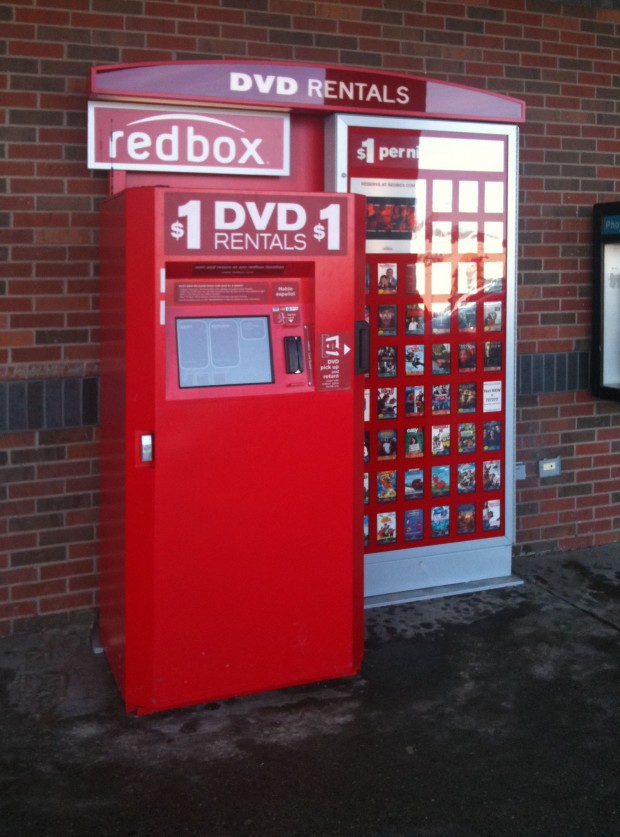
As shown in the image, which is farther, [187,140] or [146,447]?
[187,140]

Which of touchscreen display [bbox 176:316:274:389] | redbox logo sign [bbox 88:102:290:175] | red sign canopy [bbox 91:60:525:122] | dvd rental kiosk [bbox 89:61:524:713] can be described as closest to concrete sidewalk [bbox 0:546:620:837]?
dvd rental kiosk [bbox 89:61:524:713]

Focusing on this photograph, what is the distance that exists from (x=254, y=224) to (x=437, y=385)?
1.89 m

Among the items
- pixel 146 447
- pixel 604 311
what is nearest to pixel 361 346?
pixel 146 447

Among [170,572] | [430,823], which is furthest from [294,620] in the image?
[430,823]

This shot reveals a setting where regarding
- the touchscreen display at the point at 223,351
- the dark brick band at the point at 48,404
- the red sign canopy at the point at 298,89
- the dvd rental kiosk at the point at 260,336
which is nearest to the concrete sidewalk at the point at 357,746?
the dvd rental kiosk at the point at 260,336

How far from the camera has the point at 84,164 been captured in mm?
4723

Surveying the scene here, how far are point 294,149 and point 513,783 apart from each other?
3.38m

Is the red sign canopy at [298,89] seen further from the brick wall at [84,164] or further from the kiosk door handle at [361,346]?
the kiosk door handle at [361,346]

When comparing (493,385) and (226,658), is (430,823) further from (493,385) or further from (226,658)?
(493,385)

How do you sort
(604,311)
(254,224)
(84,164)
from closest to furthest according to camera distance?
(254,224) < (84,164) < (604,311)

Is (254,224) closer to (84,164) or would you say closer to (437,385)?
(84,164)

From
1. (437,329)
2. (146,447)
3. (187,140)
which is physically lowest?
(146,447)

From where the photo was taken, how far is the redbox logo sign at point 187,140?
4.66 metres

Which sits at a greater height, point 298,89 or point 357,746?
point 298,89
